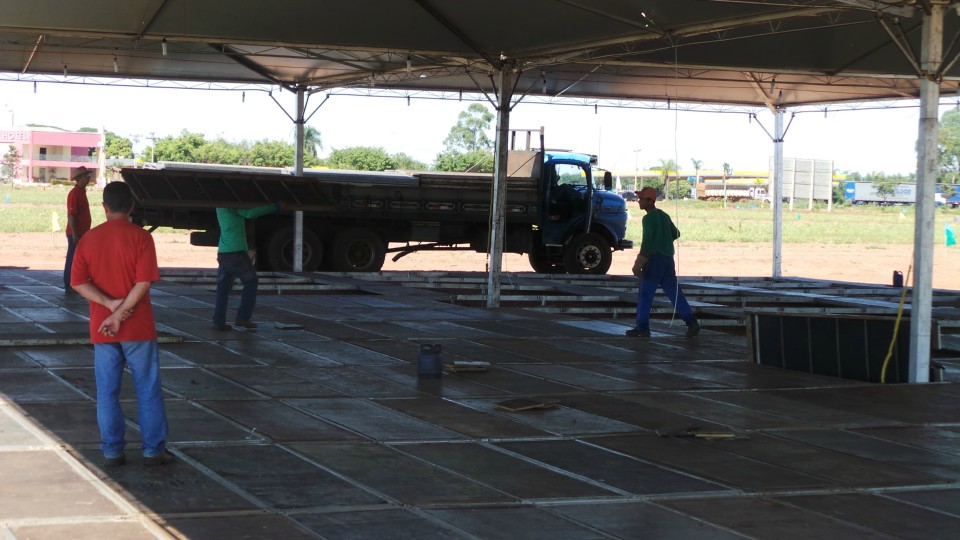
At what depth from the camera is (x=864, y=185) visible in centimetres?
11844

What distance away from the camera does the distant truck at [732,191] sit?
121m

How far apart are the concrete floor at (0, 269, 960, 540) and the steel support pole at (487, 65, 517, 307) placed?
156 inches

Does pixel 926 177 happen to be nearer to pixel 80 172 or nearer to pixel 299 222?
pixel 80 172

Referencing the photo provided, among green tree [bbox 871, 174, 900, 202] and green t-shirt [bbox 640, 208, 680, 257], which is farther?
green tree [bbox 871, 174, 900, 202]

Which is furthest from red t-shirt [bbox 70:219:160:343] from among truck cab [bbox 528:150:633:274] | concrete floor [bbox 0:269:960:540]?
truck cab [bbox 528:150:633:274]

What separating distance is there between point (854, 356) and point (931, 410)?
5.62 ft

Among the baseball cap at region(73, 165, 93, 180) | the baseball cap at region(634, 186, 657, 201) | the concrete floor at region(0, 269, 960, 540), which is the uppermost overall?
the baseball cap at region(73, 165, 93, 180)

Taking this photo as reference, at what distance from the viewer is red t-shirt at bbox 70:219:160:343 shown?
21.1 feet

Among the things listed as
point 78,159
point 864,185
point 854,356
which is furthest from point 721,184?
point 854,356

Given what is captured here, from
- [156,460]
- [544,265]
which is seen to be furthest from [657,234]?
[544,265]

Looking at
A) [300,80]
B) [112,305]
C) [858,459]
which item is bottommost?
[858,459]

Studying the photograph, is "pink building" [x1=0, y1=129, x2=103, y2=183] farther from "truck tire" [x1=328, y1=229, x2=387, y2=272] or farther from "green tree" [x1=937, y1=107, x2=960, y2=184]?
"truck tire" [x1=328, y1=229, x2=387, y2=272]

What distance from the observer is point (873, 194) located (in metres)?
118

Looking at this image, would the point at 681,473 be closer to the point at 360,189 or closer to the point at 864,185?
the point at 360,189
